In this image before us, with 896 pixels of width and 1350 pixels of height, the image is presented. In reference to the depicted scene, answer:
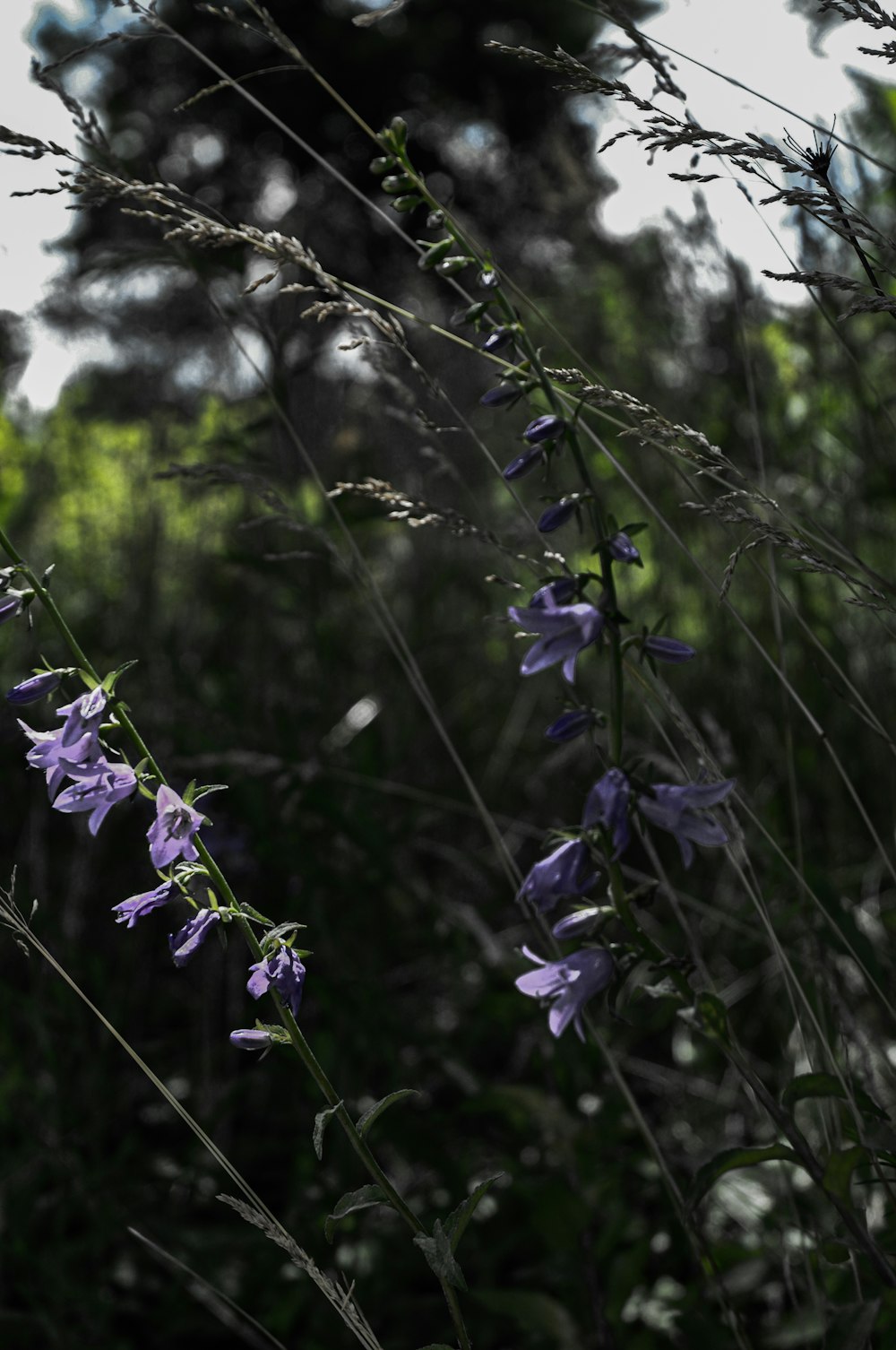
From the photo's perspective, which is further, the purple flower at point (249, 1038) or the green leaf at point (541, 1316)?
the green leaf at point (541, 1316)

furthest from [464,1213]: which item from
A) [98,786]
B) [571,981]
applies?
[98,786]

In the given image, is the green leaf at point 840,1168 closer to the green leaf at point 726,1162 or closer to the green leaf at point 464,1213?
the green leaf at point 726,1162

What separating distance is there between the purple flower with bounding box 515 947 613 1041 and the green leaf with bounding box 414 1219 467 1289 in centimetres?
16

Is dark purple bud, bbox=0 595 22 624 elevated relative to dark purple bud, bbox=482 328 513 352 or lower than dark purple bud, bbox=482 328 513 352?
lower

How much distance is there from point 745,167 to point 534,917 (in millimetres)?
817

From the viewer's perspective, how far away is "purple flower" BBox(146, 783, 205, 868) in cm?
84

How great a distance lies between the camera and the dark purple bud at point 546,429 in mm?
869

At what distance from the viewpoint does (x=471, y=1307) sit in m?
1.60

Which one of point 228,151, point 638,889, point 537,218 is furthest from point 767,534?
point 228,151

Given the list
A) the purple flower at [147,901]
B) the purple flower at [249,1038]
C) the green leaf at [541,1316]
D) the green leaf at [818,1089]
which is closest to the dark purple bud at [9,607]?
the purple flower at [147,901]

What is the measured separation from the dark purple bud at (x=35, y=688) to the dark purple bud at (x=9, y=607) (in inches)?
1.9

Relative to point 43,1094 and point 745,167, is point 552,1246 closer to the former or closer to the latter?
point 43,1094

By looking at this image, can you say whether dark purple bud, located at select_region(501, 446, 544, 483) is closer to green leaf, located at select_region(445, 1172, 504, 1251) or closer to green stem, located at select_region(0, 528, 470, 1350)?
green stem, located at select_region(0, 528, 470, 1350)

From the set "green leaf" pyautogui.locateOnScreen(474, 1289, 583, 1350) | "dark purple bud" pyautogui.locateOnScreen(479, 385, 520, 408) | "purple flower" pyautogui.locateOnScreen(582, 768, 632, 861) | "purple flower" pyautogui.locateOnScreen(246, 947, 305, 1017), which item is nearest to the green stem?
"purple flower" pyautogui.locateOnScreen(246, 947, 305, 1017)
